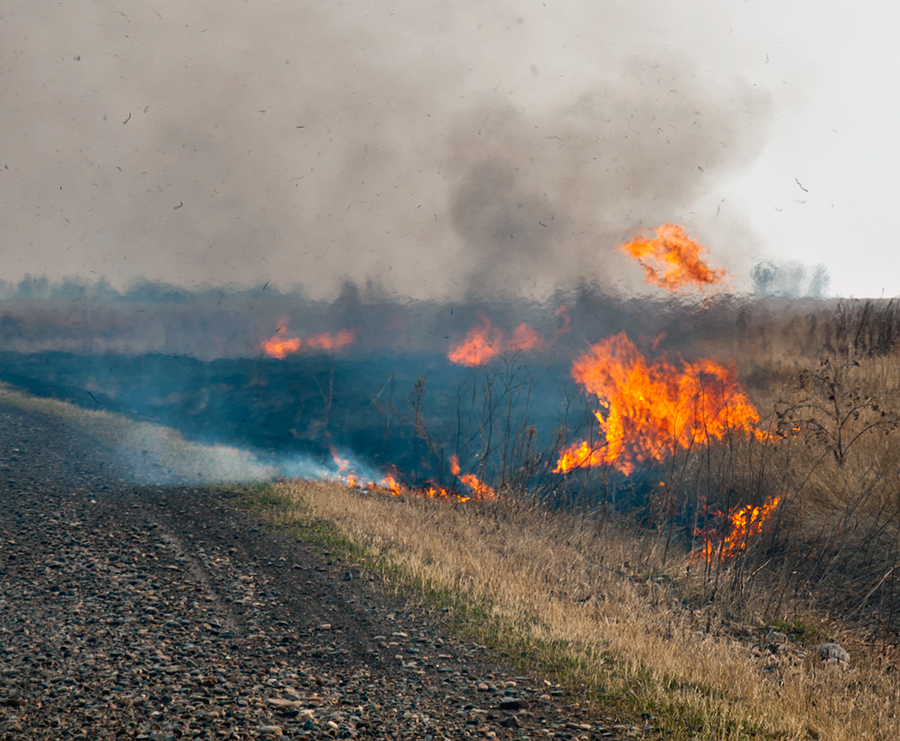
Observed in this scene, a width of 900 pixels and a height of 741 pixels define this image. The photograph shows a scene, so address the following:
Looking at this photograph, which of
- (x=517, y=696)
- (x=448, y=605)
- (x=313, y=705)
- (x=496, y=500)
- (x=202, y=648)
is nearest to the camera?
(x=313, y=705)

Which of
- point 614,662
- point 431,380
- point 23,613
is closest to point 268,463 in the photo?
point 431,380

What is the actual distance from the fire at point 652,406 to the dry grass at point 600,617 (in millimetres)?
3202

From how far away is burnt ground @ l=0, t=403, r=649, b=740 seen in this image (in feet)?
15.1

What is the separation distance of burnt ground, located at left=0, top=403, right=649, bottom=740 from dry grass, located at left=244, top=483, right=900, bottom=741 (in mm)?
506

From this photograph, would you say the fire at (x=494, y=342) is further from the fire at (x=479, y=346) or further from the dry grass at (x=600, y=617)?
the dry grass at (x=600, y=617)

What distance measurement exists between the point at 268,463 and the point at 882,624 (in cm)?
1267

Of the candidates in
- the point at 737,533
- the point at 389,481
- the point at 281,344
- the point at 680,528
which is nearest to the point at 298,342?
the point at 281,344

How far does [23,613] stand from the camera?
6.39m

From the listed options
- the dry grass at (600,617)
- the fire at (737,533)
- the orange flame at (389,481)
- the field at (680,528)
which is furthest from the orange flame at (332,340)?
the fire at (737,533)

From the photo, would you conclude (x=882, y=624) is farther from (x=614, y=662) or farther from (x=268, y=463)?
(x=268, y=463)

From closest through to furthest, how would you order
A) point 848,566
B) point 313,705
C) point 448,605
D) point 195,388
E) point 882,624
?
point 313,705 < point 448,605 < point 882,624 < point 848,566 < point 195,388

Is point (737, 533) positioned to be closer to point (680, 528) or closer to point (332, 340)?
point (680, 528)

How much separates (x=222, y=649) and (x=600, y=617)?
4029 millimetres

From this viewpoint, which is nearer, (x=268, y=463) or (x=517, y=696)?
(x=517, y=696)
